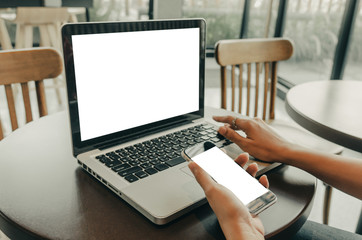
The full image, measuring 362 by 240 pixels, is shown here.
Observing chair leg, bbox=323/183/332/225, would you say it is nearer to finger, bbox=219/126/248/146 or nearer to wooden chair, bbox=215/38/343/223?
wooden chair, bbox=215/38/343/223

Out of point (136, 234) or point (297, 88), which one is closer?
point (136, 234)

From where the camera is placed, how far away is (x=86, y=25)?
2.05ft

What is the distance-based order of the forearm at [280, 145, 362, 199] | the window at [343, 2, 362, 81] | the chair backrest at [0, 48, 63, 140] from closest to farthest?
the forearm at [280, 145, 362, 199] < the chair backrest at [0, 48, 63, 140] < the window at [343, 2, 362, 81]

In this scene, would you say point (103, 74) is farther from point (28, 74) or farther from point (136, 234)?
point (28, 74)

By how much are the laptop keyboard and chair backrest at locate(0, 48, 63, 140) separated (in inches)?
22.7

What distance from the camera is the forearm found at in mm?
682

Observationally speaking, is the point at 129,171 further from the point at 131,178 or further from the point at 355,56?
the point at 355,56

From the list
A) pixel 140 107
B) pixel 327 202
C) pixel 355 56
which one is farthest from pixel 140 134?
pixel 355 56

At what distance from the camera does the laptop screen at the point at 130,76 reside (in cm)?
64

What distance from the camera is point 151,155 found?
0.68 meters

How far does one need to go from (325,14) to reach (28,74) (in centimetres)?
319

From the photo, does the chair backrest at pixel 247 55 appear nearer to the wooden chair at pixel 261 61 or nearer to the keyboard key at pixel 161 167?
the wooden chair at pixel 261 61

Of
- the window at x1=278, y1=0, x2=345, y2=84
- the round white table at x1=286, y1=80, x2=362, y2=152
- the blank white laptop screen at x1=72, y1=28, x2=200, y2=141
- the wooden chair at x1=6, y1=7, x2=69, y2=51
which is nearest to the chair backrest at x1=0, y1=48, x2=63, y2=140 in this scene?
the blank white laptop screen at x1=72, y1=28, x2=200, y2=141

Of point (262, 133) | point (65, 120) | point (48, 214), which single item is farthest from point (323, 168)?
point (65, 120)
